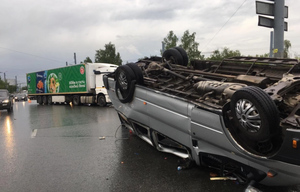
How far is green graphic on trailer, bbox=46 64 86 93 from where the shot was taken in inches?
763

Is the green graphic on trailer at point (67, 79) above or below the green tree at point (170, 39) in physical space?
below

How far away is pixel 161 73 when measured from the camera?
18.2 feet

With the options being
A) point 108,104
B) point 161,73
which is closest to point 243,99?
point 161,73

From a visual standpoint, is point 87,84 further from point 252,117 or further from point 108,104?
point 252,117

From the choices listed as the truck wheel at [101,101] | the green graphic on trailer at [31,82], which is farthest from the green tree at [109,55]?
the truck wheel at [101,101]

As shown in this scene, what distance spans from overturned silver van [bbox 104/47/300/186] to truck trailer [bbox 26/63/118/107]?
12843 mm

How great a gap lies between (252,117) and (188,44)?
944 inches

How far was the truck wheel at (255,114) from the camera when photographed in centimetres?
256

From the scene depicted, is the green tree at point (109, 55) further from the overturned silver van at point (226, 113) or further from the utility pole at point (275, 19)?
the overturned silver van at point (226, 113)

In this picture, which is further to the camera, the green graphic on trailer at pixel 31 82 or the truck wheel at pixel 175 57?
the green graphic on trailer at pixel 31 82

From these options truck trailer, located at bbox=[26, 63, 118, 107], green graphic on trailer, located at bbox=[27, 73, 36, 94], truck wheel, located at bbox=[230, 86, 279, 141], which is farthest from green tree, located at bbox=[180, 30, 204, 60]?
truck wheel, located at bbox=[230, 86, 279, 141]

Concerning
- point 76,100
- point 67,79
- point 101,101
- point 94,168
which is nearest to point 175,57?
point 94,168

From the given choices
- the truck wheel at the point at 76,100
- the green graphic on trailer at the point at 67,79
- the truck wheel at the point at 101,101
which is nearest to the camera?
the truck wheel at the point at 101,101

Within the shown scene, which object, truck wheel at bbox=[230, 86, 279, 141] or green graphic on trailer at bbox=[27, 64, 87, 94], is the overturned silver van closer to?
truck wheel at bbox=[230, 86, 279, 141]
